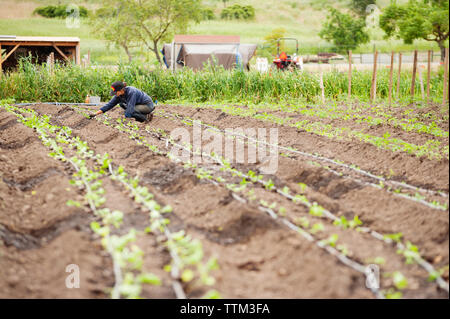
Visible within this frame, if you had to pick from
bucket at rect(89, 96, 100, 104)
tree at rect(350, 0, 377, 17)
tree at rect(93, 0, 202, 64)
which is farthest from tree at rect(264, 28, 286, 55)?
bucket at rect(89, 96, 100, 104)

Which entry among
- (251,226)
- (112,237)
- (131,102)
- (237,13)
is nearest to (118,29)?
(131,102)

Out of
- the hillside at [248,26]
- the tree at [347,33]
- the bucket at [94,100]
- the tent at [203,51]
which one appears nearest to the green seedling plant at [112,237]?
the bucket at [94,100]

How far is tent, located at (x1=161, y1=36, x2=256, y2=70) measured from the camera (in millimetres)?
22425

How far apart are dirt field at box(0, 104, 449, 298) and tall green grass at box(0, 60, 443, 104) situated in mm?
7714

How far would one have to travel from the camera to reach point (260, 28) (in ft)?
222

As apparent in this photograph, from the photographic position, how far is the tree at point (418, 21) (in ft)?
55.1

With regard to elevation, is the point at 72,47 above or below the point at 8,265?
above

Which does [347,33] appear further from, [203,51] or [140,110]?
[140,110]

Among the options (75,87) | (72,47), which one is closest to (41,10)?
(72,47)

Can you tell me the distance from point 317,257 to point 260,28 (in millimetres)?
67008

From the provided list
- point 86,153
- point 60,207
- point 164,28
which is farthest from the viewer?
point 164,28

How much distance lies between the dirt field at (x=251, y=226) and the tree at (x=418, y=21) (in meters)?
11.3

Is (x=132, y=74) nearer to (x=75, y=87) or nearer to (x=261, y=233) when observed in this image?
(x=75, y=87)

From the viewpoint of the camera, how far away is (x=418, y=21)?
71.8ft
